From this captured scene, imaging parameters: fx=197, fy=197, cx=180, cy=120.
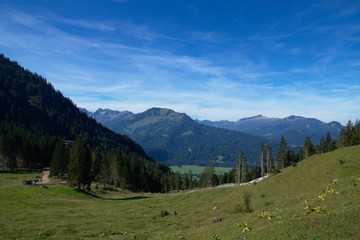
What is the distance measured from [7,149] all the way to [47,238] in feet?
333

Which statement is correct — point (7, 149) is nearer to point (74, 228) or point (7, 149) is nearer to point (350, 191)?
point (74, 228)

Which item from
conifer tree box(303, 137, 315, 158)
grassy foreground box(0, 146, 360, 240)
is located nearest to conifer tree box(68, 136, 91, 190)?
grassy foreground box(0, 146, 360, 240)

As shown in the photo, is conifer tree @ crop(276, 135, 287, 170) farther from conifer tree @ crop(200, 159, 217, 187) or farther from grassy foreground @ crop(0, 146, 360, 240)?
conifer tree @ crop(200, 159, 217, 187)

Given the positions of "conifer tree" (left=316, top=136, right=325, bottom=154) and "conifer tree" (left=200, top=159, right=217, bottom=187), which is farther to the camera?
"conifer tree" (left=200, top=159, right=217, bottom=187)

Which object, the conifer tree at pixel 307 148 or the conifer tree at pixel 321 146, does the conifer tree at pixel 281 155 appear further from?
the conifer tree at pixel 321 146

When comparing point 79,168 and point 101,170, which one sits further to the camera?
point 101,170

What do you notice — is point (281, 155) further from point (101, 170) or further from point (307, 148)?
point (101, 170)

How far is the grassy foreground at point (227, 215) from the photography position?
16391 mm

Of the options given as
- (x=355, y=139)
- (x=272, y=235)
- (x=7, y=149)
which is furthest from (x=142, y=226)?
(x=355, y=139)

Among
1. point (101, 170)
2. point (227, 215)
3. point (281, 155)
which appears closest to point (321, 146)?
point (281, 155)

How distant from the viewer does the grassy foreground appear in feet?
53.8

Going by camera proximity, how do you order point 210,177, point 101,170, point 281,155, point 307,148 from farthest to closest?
point 210,177 < point 307,148 < point 281,155 < point 101,170

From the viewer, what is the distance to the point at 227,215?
3872 centimetres

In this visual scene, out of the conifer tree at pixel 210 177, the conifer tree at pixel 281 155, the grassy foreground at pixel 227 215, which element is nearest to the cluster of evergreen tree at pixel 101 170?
the grassy foreground at pixel 227 215
